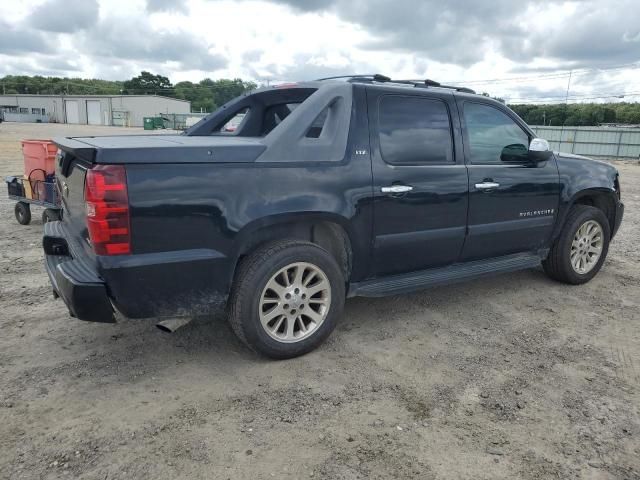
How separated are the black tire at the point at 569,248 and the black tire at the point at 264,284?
8.80 feet

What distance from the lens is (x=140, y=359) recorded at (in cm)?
349

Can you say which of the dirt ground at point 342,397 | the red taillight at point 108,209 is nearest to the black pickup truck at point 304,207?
the red taillight at point 108,209

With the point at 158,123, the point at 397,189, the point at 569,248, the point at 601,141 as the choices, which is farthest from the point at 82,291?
the point at 158,123

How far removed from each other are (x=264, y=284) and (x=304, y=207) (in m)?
0.55

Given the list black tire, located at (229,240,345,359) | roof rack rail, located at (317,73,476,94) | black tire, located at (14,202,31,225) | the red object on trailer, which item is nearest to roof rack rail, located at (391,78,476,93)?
roof rack rail, located at (317,73,476,94)

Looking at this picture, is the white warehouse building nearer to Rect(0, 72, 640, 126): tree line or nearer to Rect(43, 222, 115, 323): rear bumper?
Rect(0, 72, 640, 126): tree line

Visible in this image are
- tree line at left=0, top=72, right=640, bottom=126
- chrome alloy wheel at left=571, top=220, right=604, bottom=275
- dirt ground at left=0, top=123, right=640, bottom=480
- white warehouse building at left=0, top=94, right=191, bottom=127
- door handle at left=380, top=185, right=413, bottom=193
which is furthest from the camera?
tree line at left=0, top=72, right=640, bottom=126

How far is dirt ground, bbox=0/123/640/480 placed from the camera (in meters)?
2.49

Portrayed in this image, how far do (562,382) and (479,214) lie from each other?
1.49m

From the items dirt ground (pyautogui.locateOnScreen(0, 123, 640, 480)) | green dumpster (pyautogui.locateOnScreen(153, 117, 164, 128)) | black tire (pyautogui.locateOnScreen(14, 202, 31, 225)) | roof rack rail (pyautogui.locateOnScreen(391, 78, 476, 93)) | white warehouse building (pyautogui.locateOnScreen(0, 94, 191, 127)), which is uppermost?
white warehouse building (pyautogui.locateOnScreen(0, 94, 191, 127))

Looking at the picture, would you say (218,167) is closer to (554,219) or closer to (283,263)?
(283,263)

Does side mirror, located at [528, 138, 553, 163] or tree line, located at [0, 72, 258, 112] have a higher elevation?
tree line, located at [0, 72, 258, 112]

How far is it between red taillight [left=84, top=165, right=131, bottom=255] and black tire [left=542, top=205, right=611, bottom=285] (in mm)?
4045

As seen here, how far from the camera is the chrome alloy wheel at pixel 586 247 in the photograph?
5168 millimetres
